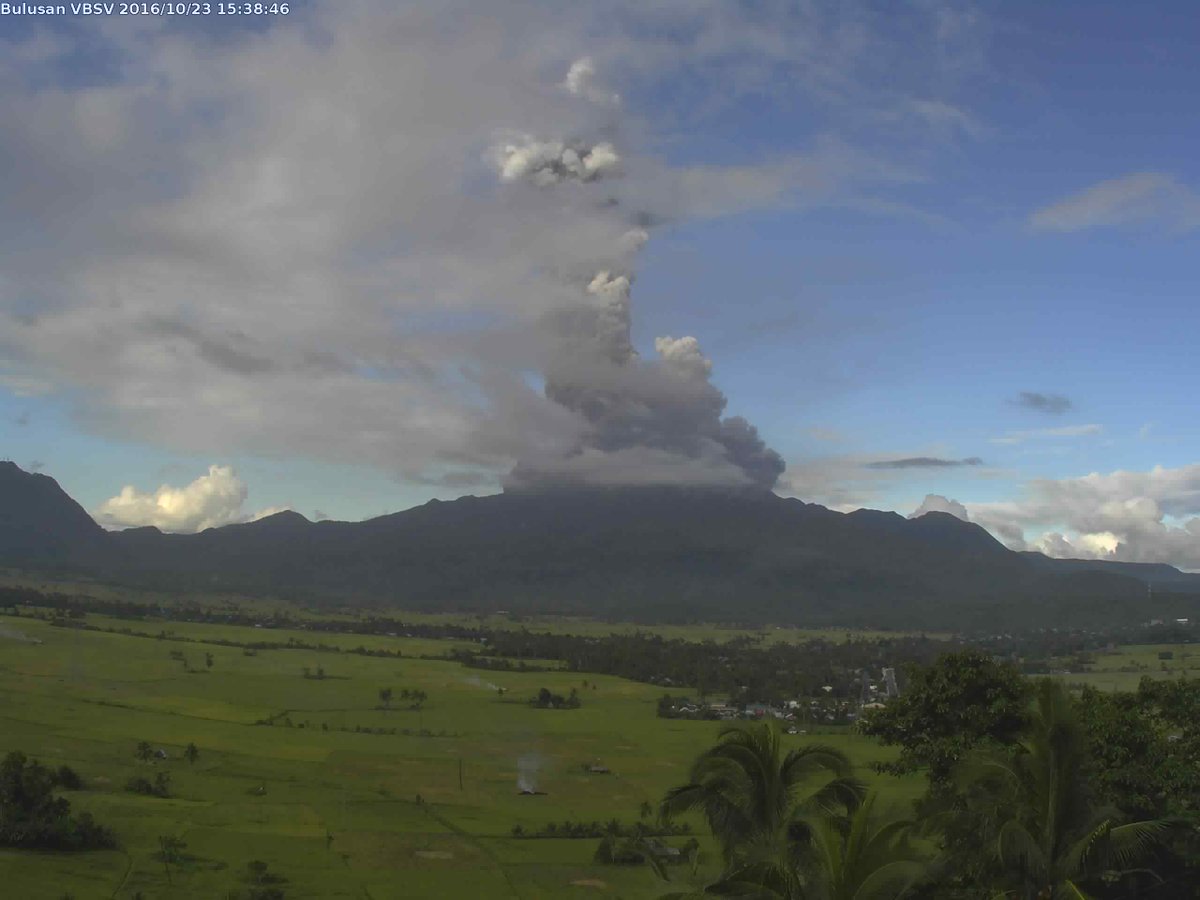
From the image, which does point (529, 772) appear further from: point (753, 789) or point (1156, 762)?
point (753, 789)

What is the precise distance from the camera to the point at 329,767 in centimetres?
5828

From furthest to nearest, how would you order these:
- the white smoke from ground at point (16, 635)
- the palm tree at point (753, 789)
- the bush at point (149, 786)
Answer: the white smoke from ground at point (16, 635)
the bush at point (149, 786)
the palm tree at point (753, 789)

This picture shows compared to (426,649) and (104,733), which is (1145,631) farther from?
(104,733)

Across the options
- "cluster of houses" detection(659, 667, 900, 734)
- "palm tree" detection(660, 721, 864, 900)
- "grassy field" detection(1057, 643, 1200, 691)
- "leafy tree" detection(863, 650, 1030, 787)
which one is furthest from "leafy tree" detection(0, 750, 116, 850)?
"grassy field" detection(1057, 643, 1200, 691)

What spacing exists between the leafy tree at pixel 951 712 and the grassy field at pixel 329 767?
137cm

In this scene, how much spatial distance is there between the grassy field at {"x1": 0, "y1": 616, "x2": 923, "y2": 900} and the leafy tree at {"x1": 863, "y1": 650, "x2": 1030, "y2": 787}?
4.50 feet

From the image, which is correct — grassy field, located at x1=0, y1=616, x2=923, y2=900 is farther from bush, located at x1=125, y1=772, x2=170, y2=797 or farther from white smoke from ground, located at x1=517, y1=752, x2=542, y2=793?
bush, located at x1=125, y1=772, x2=170, y2=797

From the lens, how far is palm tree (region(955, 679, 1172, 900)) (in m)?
13.1


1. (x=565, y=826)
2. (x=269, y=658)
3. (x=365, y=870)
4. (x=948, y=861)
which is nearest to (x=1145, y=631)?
(x=269, y=658)

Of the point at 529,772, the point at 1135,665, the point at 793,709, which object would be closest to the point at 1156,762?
the point at 529,772

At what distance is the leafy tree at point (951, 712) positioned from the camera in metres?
21.7

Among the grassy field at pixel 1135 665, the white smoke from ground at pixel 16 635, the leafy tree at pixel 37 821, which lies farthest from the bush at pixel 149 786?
the grassy field at pixel 1135 665

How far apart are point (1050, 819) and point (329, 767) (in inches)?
2022

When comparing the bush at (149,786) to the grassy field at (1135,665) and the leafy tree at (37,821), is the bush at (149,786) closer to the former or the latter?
the leafy tree at (37,821)
